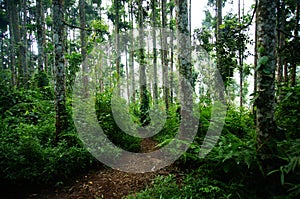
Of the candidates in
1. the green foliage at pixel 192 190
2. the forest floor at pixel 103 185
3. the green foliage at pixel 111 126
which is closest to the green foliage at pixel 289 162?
the green foliage at pixel 192 190

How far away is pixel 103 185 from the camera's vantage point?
477 cm

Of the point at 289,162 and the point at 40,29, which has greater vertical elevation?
the point at 40,29

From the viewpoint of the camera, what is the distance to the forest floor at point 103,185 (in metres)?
4.43

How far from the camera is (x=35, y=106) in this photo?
8312 millimetres

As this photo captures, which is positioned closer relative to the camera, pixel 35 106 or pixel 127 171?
pixel 127 171

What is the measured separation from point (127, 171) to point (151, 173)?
0.69m

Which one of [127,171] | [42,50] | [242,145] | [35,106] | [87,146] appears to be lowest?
[127,171]

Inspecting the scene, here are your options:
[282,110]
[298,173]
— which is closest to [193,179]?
[298,173]

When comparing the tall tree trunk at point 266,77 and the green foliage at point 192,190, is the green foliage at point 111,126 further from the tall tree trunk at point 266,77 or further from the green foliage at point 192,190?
the tall tree trunk at point 266,77

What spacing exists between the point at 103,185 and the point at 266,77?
3.90 m

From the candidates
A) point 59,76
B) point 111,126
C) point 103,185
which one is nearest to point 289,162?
point 103,185

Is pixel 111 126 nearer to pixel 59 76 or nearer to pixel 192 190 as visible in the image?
pixel 59 76

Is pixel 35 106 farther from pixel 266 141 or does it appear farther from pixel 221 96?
pixel 221 96

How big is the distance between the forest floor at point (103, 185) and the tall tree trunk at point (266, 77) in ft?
7.23
